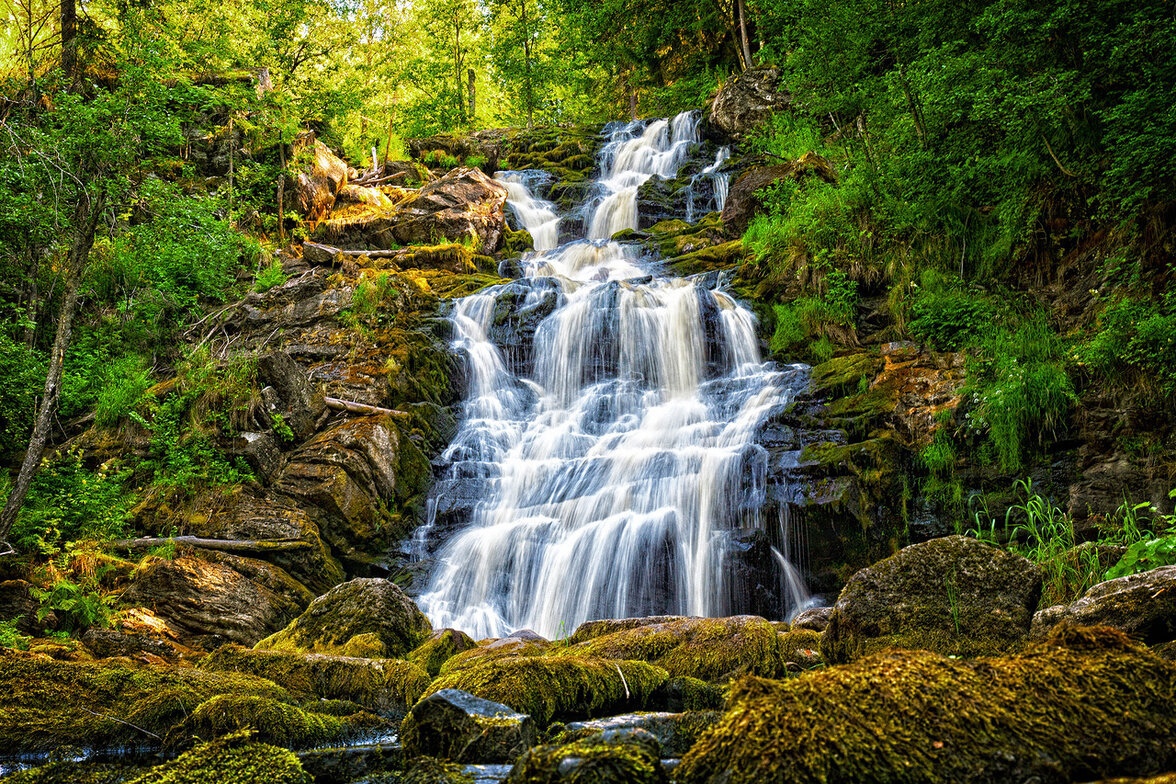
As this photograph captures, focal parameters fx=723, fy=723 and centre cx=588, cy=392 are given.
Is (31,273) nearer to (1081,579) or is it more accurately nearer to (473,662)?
(473,662)

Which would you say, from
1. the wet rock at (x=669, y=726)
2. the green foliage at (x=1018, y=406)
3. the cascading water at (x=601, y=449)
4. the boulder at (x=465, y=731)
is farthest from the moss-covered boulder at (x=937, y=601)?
the green foliage at (x=1018, y=406)

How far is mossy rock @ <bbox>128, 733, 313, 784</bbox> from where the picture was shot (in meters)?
2.92

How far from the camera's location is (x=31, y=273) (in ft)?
41.5

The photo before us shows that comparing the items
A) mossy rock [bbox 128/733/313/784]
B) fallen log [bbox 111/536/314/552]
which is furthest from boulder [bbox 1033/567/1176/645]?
fallen log [bbox 111/536/314/552]

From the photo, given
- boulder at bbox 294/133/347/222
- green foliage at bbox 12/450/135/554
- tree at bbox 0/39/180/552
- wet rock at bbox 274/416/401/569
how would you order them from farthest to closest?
1. boulder at bbox 294/133/347/222
2. wet rock at bbox 274/416/401/569
3. green foliage at bbox 12/450/135/554
4. tree at bbox 0/39/180/552

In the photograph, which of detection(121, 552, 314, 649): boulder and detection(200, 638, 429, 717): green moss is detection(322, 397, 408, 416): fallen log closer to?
detection(121, 552, 314, 649): boulder

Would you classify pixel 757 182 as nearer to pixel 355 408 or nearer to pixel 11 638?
pixel 355 408

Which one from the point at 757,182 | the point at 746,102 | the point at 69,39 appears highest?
the point at 746,102

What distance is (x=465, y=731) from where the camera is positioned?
3.51 metres

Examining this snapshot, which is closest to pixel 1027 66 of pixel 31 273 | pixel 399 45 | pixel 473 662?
pixel 473 662

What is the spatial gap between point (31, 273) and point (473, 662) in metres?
11.9

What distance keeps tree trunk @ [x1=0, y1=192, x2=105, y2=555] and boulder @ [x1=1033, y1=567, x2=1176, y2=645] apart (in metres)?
9.98

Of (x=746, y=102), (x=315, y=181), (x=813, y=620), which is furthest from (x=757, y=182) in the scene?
(x=813, y=620)

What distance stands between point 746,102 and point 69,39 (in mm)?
18448
